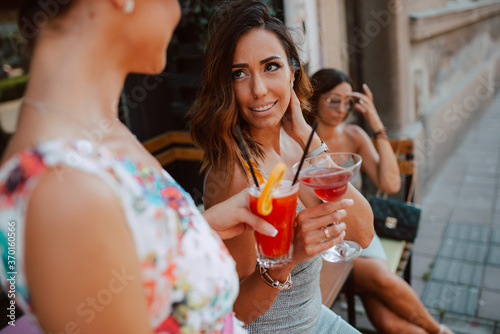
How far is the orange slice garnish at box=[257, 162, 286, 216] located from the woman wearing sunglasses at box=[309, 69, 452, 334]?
4.81 feet

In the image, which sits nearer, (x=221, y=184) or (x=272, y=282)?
(x=272, y=282)

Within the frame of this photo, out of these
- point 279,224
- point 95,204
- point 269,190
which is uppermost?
point 95,204

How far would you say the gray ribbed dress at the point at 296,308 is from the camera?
1.77 metres

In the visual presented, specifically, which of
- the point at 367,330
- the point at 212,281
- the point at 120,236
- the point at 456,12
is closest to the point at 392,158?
the point at 367,330

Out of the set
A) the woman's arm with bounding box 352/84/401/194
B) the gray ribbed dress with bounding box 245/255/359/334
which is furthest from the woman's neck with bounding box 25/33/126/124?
the woman's arm with bounding box 352/84/401/194

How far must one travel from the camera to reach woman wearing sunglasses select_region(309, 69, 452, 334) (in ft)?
8.68

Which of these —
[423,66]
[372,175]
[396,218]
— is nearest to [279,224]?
[396,218]

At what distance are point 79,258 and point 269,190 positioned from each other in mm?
654

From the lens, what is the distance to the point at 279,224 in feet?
4.47

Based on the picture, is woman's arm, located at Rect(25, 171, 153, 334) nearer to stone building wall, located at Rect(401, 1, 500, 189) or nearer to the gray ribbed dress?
the gray ribbed dress

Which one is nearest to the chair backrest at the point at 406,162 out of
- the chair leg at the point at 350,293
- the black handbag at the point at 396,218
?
the black handbag at the point at 396,218

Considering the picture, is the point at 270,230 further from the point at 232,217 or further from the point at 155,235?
the point at 155,235

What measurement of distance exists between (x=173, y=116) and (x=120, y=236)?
3.20m

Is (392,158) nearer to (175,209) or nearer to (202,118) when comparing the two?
(202,118)
